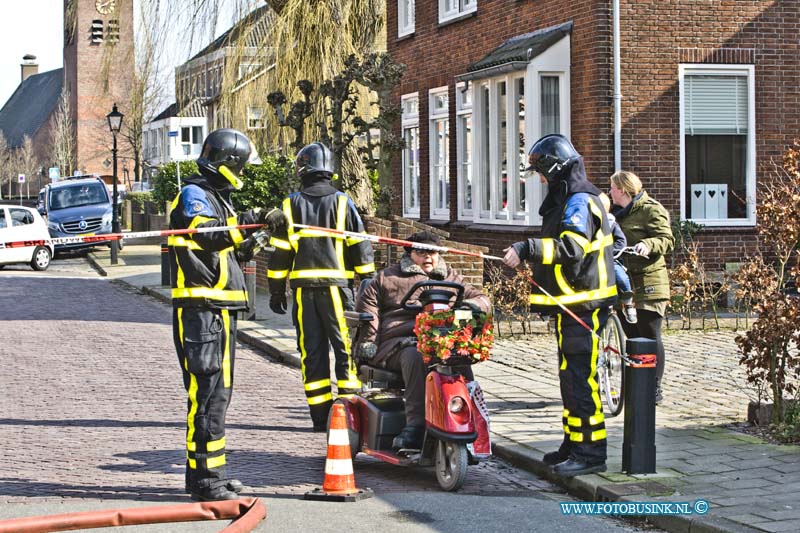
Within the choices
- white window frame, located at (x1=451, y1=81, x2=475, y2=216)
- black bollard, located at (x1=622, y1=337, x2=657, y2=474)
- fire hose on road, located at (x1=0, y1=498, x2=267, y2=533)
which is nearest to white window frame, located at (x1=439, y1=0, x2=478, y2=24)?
white window frame, located at (x1=451, y1=81, x2=475, y2=216)

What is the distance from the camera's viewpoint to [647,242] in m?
10.1

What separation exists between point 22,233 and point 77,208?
6.32 meters

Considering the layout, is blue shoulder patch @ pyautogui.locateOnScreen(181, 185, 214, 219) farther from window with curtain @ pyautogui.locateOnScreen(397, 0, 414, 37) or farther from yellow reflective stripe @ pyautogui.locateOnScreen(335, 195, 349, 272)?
window with curtain @ pyautogui.locateOnScreen(397, 0, 414, 37)

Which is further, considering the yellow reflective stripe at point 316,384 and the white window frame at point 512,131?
the white window frame at point 512,131

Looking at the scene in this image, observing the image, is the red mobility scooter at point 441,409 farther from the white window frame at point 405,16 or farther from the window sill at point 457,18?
the white window frame at point 405,16

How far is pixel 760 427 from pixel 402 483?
8.96 ft

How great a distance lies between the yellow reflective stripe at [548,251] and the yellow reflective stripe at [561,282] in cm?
24

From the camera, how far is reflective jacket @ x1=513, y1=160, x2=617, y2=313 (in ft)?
25.1

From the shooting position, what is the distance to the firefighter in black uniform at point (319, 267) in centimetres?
920

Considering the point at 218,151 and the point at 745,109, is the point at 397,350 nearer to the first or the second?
the point at 218,151

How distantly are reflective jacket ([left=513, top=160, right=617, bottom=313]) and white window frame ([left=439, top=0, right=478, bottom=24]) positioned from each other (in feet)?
45.5

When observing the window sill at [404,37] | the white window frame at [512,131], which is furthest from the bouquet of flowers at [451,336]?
the window sill at [404,37]

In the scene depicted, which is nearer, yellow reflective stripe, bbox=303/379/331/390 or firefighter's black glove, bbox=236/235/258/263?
firefighter's black glove, bbox=236/235/258/263

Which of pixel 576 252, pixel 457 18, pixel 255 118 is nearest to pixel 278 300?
pixel 576 252
